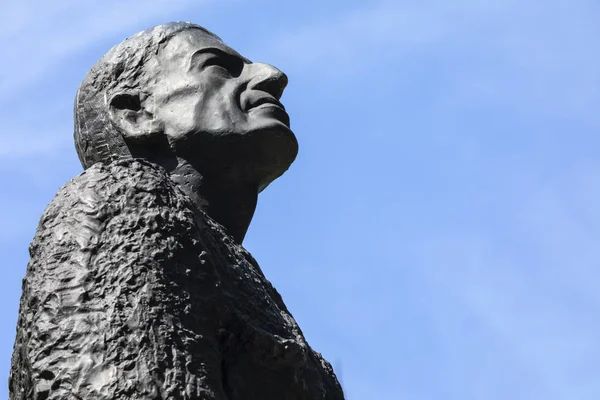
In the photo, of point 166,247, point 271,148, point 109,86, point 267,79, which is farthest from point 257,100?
point 166,247

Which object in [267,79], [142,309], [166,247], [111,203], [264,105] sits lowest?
[142,309]

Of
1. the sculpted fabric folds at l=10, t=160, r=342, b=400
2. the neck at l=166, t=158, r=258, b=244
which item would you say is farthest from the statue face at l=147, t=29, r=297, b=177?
the sculpted fabric folds at l=10, t=160, r=342, b=400

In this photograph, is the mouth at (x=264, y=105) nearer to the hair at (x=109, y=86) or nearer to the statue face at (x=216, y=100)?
the statue face at (x=216, y=100)

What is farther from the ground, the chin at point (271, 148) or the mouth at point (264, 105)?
the mouth at point (264, 105)

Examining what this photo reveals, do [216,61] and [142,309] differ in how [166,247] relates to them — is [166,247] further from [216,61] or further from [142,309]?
[216,61]

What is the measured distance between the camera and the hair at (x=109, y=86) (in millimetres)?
8000

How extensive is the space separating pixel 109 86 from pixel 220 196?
100 centimetres

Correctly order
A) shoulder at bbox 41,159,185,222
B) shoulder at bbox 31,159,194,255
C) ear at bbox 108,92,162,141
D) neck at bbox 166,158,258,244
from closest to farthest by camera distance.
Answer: shoulder at bbox 31,159,194,255 → shoulder at bbox 41,159,185,222 → neck at bbox 166,158,258,244 → ear at bbox 108,92,162,141

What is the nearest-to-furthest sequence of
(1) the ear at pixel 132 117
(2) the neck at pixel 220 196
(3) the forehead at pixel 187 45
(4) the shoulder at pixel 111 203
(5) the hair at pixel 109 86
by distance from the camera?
(4) the shoulder at pixel 111 203, (2) the neck at pixel 220 196, (1) the ear at pixel 132 117, (5) the hair at pixel 109 86, (3) the forehead at pixel 187 45

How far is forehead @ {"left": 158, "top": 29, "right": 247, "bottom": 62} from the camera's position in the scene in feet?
26.6

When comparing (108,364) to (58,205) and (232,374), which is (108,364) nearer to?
(232,374)

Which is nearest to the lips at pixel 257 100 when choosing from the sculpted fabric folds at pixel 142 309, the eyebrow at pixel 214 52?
the eyebrow at pixel 214 52

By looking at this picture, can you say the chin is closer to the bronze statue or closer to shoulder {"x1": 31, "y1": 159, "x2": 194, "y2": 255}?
the bronze statue

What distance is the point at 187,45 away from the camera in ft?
26.7
